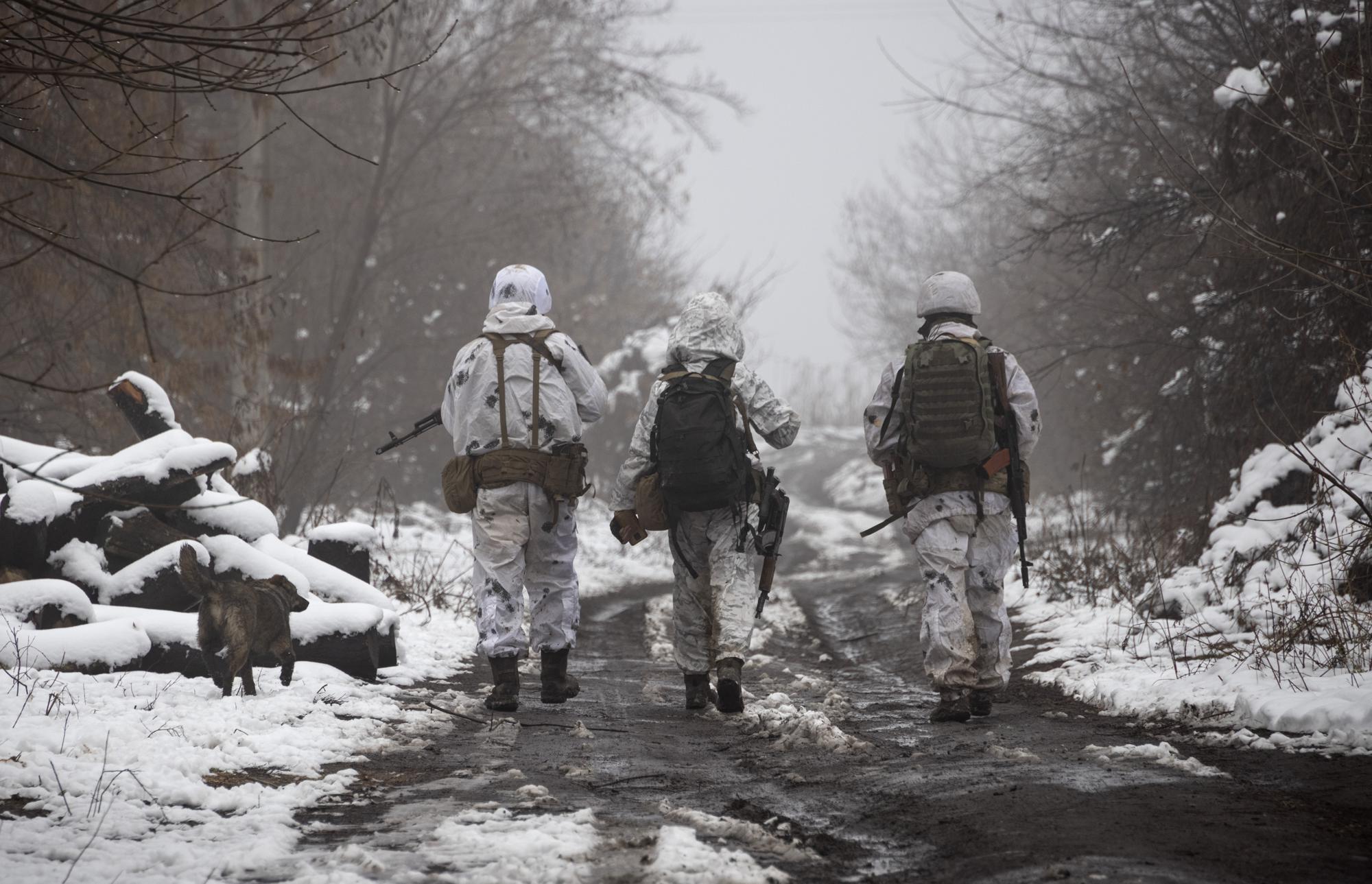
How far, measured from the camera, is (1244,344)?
9250 mm

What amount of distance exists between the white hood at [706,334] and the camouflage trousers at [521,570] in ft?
3.48

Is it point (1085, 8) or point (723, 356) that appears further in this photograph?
point (1085, 8)

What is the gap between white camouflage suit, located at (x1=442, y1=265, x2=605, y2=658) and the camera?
19.4ft

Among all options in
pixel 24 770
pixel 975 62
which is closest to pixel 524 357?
pixel 24 770

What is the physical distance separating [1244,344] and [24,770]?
8.96 m

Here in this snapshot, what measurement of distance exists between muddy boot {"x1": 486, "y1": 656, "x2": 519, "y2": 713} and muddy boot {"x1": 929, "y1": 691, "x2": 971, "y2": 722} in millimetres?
2062

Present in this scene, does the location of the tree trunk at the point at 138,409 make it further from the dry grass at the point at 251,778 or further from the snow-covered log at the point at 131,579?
the dry grass at the point at 251,778

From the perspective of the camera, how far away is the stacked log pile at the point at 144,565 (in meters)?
5.46

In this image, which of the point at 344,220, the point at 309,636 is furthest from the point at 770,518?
the point at 344,220

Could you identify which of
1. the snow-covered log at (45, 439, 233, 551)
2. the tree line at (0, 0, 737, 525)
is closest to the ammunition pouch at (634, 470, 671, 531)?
the snow-covered log at (45, 439, 233, 551)

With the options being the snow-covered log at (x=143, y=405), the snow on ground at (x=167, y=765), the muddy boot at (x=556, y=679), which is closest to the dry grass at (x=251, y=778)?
the snow on ground at (x=167, y=765)

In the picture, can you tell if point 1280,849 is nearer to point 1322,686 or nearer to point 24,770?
point 1322,686

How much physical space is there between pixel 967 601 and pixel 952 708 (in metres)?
0.57

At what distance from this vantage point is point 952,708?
535cm
